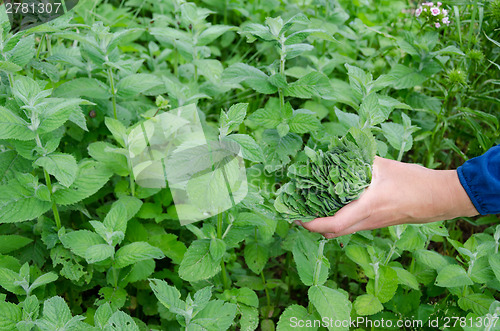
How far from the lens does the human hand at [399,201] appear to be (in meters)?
Result: 1.60

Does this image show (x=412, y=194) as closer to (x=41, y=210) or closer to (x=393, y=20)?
(x=41, y=210)

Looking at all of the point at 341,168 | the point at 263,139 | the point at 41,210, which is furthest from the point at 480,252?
the point at 41,210

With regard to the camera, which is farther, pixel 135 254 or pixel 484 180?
pixel 135 254

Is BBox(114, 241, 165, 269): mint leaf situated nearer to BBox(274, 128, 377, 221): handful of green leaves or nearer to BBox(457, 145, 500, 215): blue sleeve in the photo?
BBox(274, 128, 377, 221): handful of green leaves

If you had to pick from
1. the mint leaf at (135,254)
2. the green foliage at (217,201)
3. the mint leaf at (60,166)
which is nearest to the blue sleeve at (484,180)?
the green foliage at (217,201)

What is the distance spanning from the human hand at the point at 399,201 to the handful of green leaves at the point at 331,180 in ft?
0.15

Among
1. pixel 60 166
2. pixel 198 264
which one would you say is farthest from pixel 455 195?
pixel 60 166

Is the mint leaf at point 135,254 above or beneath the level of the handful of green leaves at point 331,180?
beneath

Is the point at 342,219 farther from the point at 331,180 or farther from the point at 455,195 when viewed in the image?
the point at 455,195

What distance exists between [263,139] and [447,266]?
3.19 feet

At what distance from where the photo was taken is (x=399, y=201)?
1.63m

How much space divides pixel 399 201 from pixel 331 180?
29 centimetres

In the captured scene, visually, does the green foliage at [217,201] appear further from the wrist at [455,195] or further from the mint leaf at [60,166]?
the wrist at [455,195]

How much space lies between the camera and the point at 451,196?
1688mm
